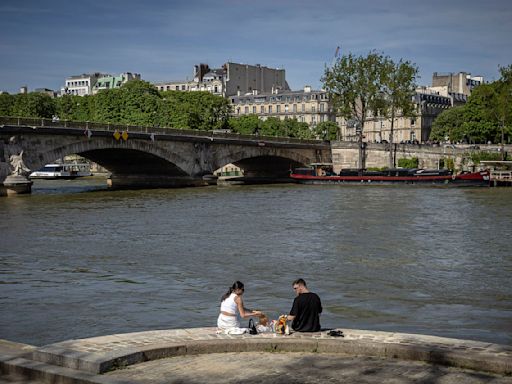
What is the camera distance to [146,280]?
23.5 meters

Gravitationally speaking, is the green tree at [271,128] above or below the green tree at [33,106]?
below

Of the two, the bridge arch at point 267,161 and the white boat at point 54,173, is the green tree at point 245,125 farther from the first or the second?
the bridge arch at point 267,161

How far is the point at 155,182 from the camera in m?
81.0

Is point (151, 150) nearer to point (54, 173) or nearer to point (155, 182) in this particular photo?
point (155, 182)

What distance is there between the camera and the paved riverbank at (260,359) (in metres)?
11.2

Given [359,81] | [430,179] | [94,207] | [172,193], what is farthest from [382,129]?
[94,207]

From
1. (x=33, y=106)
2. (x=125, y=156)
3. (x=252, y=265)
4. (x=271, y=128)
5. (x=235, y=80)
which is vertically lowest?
(x=252, y=265)

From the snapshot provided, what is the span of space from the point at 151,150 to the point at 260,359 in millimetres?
61168

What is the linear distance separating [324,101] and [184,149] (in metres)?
86.4

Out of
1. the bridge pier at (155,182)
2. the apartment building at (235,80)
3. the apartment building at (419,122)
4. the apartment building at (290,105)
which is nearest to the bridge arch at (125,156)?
the bridge pier at (155,182)

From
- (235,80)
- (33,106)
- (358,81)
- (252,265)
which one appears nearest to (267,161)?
(358,81)

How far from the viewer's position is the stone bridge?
60.8 m

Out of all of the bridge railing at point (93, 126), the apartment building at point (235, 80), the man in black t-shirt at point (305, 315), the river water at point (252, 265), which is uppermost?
the apartment building at point (235, 80)

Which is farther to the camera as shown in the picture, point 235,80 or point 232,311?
point 235,80
